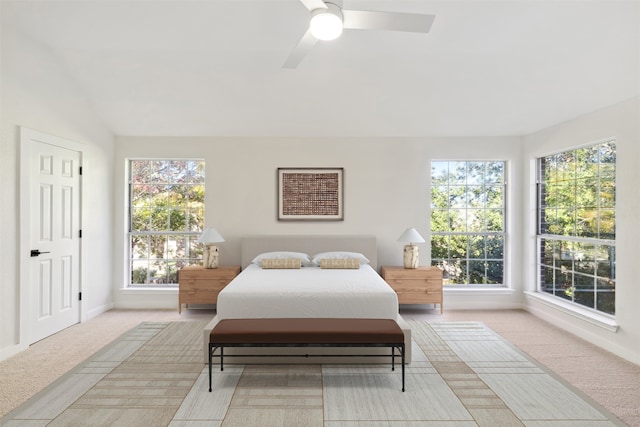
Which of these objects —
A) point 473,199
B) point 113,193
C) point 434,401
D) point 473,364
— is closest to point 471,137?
point 473,199

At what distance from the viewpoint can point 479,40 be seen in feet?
11.7

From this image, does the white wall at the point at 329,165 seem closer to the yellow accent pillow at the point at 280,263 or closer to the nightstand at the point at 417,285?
the nightstand at the point at 417,285

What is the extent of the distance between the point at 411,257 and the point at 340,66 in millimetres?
2589

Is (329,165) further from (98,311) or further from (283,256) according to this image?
(98,311)

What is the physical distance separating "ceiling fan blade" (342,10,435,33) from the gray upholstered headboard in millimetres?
3240

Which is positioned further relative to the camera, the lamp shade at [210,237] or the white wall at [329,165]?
the white wall at [329,165]

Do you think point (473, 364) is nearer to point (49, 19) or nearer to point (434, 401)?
point (434, 401)

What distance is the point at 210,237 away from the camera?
489 centimetres

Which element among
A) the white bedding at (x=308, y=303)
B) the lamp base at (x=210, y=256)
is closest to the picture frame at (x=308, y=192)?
the lamp base at (x=210, y=256)

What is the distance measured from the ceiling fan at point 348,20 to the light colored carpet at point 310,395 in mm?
2459

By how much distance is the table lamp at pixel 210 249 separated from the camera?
4909 millimetres

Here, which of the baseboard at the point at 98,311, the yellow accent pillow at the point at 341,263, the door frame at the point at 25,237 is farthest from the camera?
the baseboard at the point at 98,311

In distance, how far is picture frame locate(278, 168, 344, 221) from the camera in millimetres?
5398

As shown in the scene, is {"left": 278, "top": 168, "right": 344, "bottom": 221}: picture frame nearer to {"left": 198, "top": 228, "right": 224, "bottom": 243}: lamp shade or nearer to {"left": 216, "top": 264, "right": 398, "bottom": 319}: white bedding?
{"left": 198, "top": 228, "right": 224, "bottom": 243}: lamp shade
